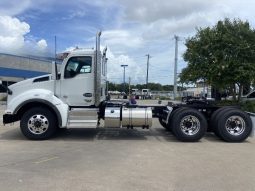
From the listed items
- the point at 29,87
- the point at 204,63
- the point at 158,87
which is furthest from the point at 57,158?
the point at 158,87

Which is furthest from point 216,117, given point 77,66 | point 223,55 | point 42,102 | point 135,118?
point 223,55

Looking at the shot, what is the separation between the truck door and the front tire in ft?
2.78

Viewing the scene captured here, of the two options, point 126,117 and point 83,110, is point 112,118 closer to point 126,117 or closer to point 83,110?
point 126,117

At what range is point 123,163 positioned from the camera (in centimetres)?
948

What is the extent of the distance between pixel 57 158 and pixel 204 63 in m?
17.8

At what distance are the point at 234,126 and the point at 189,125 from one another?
1492mm

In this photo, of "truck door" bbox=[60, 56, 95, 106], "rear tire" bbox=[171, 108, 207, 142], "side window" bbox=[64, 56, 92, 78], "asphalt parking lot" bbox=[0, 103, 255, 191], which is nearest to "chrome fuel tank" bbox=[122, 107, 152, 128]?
"asphalt parking lot" bbox=[0, 103, 255, 191]

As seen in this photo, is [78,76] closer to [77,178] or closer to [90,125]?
[90,125]

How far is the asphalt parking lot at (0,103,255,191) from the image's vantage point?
24.8 feet

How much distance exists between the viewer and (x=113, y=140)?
13359mm

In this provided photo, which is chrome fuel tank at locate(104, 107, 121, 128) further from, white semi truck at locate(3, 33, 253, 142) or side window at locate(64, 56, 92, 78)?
side window at locate(64, 56, 92, 78)

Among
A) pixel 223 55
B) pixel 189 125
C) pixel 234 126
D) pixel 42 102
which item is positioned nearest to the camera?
pixel 42 102

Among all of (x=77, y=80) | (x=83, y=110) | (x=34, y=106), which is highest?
(x=77, y=80)

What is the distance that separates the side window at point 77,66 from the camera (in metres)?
13.5
